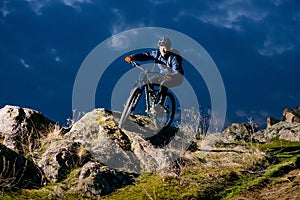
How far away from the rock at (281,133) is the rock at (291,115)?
2097 centimetres

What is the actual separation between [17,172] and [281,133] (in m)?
13.2

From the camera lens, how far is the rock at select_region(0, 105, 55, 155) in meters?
13.4

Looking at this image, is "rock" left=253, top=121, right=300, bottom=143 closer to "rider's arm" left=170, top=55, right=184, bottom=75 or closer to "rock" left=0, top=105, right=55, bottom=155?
"rider's arm" left=170, top=55, right=184, bottom=75

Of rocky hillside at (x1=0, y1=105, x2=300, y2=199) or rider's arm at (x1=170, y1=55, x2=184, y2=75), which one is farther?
rider's arm at (x1=170, y1=55, x2=184, y2=75)

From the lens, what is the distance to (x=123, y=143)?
45.5 ft

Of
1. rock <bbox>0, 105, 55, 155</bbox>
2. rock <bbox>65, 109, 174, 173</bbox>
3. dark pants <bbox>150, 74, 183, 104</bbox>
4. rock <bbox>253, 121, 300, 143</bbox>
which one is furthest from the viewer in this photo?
rock <bbox>253, 121, 300, 143</bbox>

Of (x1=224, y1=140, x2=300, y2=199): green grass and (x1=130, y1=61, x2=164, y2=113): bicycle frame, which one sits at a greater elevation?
(x1=130, y1=61, x2=164, y2=113): bicycle frame

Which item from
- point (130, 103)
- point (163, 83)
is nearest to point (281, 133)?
point (163, 83)

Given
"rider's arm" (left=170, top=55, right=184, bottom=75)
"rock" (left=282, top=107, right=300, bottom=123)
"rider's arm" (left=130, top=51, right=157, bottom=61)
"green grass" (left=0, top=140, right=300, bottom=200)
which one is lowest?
"green grass" (left=0, top=140, right=300, bottom=200)

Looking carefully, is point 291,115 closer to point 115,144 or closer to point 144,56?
point 144,56

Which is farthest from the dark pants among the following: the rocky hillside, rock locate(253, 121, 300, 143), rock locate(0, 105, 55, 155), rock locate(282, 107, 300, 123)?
rock locate(282, 107, 300, 123)

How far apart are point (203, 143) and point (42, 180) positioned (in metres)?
6.99

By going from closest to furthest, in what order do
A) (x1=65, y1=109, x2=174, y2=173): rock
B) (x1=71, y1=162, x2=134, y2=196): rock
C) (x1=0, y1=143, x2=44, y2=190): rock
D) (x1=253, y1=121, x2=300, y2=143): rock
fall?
(x1=0, y1=143, x2=44, y2=190): rock → (x1=71, y1=162, x2=134, y2=196): rock → (x1=65, y1=109, x2=174, y2=173): rock → (x1=253, y1=121, x2=300, y2=143): rock

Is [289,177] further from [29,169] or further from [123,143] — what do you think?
[29,169]
